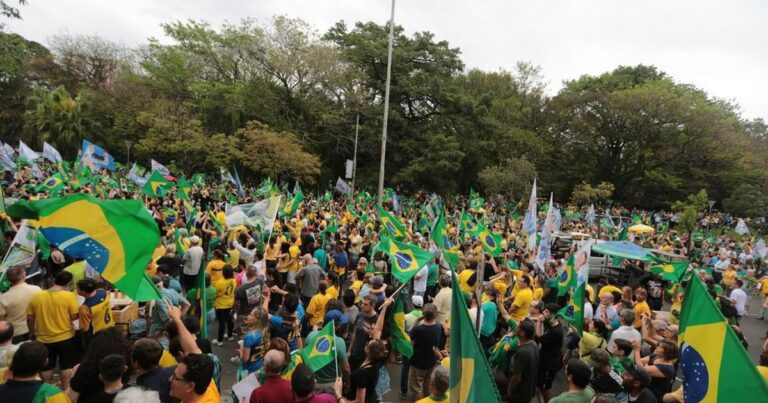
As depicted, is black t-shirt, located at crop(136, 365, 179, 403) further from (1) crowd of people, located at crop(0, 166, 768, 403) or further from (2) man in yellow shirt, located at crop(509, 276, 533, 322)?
(2) man in yellow shirt, located at crop(509, 276, 533, 322)

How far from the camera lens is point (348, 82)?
3259cm

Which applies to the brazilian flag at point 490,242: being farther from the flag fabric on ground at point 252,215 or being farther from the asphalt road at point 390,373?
the flag fabric on ground at point 252,215

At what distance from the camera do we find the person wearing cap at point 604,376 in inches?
177

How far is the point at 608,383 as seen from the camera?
14.8 ft

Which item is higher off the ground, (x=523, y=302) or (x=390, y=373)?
(x=523, y=302)

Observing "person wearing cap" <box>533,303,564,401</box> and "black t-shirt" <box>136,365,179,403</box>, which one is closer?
"black t-shirt" <box>136,365,179,403</box>

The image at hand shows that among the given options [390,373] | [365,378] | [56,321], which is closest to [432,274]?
[390,373]

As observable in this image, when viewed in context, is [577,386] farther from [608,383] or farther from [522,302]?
[522,302]

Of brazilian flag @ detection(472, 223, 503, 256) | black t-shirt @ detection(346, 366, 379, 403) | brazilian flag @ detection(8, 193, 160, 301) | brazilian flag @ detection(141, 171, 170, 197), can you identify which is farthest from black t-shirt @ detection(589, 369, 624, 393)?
brazilian flag @ detection(141, 171, 170, 197)

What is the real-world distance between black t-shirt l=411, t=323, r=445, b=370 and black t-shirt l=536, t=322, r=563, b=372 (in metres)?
1.49

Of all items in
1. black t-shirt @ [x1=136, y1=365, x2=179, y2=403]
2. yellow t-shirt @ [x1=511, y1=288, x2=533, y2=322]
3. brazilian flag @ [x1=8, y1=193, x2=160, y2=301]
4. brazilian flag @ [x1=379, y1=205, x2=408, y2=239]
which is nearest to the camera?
black t-shirt @ [x1=136, y1=365, x2=179, y2=403]

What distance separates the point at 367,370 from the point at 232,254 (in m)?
5.19

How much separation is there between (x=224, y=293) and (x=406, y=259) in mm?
2970

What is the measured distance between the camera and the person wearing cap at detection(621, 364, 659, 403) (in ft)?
13.7
